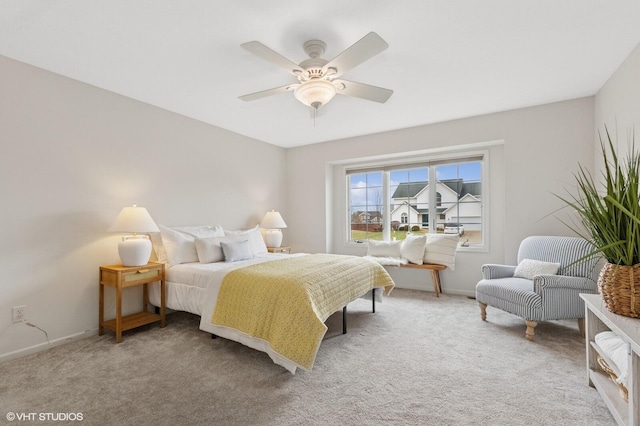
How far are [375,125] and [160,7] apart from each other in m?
3.04

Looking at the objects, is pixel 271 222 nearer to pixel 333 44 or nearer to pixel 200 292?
pixel 200 292

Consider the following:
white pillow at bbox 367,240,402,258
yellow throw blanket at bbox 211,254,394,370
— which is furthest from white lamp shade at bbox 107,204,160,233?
white pillow at bbox 367,240,402,258

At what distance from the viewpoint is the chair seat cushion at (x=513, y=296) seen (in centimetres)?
260

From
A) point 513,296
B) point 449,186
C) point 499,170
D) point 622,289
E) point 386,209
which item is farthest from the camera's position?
point 386,209

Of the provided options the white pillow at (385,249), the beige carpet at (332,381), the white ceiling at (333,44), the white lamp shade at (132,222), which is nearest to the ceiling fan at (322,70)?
the white ceiling at (333,44)

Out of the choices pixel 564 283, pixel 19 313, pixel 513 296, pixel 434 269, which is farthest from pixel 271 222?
pixel 564 283

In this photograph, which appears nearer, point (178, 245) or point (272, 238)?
point (178, 245)

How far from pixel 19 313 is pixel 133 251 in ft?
3.06

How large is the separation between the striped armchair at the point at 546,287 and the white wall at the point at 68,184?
3683mm

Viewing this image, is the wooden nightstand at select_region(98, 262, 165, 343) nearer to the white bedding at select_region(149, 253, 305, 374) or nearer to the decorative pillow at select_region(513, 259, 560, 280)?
the white bedding at select_region(149, 253, 305, 374)

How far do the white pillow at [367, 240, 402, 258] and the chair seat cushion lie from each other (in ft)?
5.20

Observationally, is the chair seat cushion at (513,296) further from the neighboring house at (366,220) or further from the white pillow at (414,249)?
the neighboring house at (366,220)

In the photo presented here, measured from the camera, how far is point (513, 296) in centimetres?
271

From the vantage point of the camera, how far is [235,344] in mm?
2605
